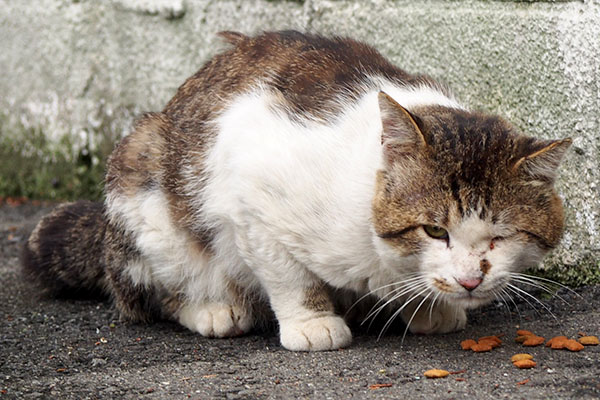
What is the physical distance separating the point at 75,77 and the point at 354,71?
12.1ft

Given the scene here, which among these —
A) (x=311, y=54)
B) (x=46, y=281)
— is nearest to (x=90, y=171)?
(x=46, y=281)

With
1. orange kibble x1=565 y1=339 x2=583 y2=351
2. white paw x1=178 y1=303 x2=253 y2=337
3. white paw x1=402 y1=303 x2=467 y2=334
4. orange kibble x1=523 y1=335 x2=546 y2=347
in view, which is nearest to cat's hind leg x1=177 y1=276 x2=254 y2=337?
white paw x1=178 y1=303 x2=253 y2=337

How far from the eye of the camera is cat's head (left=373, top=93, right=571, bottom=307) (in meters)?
2.84

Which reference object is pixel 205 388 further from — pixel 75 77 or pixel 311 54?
pixel 75 77

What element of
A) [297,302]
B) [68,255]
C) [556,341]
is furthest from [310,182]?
[68,255]

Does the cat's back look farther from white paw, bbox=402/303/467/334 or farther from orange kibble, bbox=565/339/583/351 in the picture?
orange kibble, bbox=565/339/583/351

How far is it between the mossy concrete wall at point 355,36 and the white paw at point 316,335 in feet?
4.11

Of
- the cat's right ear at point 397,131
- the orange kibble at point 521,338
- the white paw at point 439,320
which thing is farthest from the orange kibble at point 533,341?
the cat's right ear at point 397,131

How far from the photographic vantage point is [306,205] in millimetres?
3201

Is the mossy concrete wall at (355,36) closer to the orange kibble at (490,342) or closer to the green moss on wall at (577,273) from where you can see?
the green moss on wall at (577,273)

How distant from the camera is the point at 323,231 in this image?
318cm

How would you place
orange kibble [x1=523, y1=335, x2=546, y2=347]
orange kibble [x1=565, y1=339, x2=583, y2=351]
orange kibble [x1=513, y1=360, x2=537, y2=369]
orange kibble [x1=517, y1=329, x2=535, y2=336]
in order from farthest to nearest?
orange kibble [x1=517, y1=329, x2=535, y2=336] → orange kibble [x1=523, y1=335, x2=546, y2=347] → orange kibble [x1=565, y1=339, x2=583, y2=351] → orange kibble [x1=513, y1=360, x2=537, y2=369]

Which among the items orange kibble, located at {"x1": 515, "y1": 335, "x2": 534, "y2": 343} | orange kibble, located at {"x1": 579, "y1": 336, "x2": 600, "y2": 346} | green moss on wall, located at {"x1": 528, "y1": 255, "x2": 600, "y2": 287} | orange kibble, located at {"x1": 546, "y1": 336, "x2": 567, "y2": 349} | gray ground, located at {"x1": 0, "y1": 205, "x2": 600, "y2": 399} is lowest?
gray ground, located at {"x1": 0, "y1": 205, "x2": 600, "y2": 399}

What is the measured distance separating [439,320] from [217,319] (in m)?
1.03
